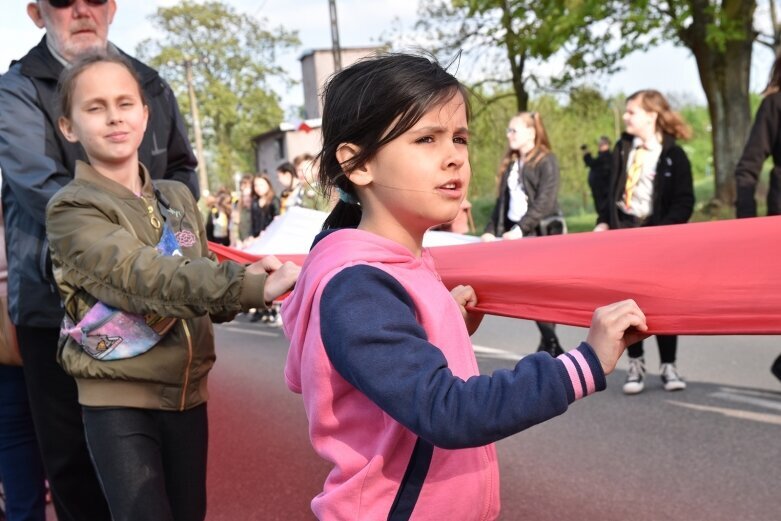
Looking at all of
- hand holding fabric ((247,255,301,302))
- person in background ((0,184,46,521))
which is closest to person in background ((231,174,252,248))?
person in background ((0,184,46,521))

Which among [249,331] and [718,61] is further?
[718,61]

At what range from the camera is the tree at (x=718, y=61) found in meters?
20.1

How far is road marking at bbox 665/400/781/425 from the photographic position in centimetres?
584

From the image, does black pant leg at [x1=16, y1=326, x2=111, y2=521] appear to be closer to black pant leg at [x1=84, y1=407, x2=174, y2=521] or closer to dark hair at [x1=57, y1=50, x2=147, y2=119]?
black pant leg at [x1=84, y1=407, x2=174, y2=521]

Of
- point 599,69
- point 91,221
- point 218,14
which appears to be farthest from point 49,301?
point 218,14

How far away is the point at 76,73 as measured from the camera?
3039 millimetres

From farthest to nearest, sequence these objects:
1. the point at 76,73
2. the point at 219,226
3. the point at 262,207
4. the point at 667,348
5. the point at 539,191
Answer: the point at 219,226, the point at 262,207, the point at 539,191, the point at 667,348, the point at 76,73

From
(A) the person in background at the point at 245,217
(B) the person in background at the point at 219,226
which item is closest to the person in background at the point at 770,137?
(A) the person in background at the point at 245,217

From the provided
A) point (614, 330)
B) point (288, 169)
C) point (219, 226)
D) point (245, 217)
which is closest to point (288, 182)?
point (288, 169)

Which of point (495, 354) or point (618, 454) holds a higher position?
point (618, 454)

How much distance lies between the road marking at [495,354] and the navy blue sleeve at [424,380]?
6.79 metres

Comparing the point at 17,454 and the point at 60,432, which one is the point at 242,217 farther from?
the point at 60,432

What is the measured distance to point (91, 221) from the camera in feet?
9.21

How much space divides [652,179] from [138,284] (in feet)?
15.6
